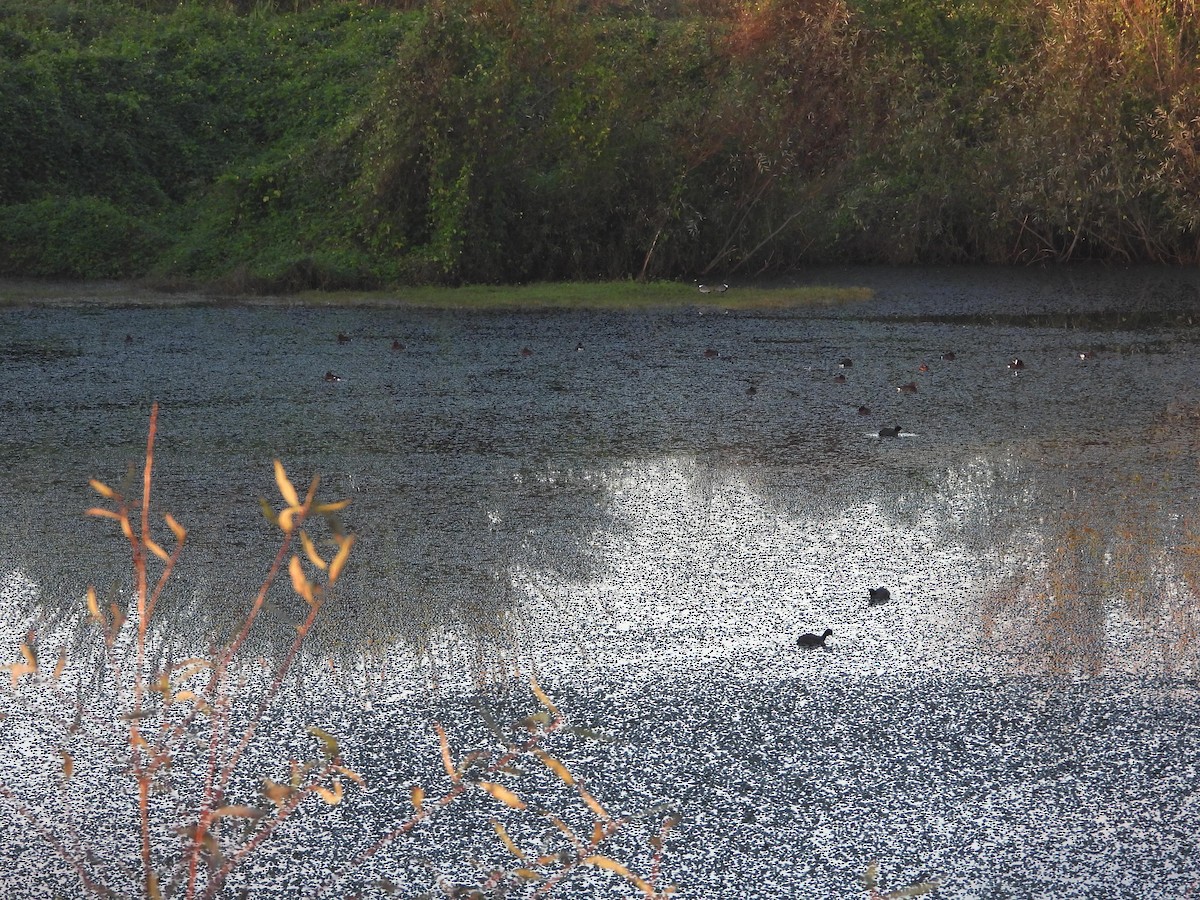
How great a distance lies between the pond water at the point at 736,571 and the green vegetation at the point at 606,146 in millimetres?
5209

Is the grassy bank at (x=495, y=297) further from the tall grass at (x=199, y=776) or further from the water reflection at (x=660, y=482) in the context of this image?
the tall grass at (x=199, y=776)

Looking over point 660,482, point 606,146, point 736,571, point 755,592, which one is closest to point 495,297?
point 606,146

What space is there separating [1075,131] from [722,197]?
156 inches

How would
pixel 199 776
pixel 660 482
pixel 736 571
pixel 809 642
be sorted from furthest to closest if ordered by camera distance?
pixel 660 482, pixel 736 571, pixel 809 642, pixel 199 776

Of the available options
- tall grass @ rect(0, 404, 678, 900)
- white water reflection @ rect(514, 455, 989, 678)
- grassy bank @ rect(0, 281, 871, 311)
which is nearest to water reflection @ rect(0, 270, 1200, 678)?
white water reflection @ rect(514, 455, 989, 678)

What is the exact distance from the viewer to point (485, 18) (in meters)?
15.3

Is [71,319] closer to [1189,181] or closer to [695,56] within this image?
[695,56]

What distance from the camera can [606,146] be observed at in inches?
603

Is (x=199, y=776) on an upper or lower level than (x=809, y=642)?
upper

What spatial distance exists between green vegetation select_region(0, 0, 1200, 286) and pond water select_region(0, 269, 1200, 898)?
5.21 metres

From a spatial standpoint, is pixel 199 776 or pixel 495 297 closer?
pixel 199 776

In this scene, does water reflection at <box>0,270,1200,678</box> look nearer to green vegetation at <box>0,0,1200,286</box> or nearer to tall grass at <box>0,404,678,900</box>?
tall grass at <box>0,404,678,900</box>

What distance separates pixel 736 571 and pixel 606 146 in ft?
35.7

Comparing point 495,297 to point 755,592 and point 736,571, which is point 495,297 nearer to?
point 736,571
